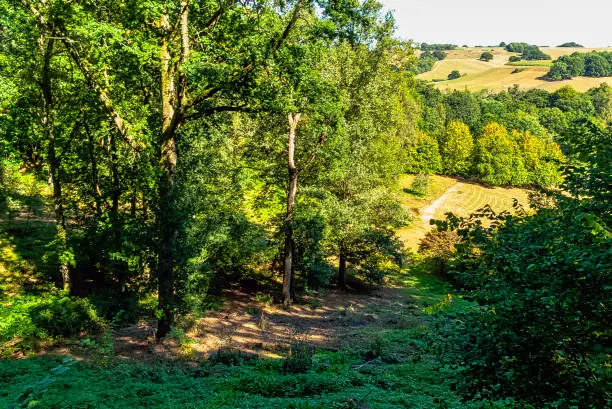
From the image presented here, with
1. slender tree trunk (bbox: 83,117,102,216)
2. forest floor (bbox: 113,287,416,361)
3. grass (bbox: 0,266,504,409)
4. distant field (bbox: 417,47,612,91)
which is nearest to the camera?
grass (bbox: 0,266,504,409)

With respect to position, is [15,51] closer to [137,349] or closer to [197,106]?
[197,106]

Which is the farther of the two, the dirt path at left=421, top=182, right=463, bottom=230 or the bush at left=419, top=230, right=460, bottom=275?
the dirt path at left=421, top=182, right=463, bottom=230

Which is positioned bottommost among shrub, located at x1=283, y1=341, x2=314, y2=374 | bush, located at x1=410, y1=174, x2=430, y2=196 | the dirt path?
shrub, located at x1=283, y1=341, x2=314, y2=374

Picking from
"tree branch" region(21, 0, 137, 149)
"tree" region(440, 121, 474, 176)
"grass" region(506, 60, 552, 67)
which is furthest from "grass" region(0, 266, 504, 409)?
"grass" region(506, 60, 552, 67)

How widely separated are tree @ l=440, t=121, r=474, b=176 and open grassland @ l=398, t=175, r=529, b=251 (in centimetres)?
243

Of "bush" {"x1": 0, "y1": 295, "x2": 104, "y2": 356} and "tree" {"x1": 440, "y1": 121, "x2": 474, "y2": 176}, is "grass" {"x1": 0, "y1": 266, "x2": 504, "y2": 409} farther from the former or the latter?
"tree" {"x1": 440, "y1": 121, "x2": 474, "y2": 176}

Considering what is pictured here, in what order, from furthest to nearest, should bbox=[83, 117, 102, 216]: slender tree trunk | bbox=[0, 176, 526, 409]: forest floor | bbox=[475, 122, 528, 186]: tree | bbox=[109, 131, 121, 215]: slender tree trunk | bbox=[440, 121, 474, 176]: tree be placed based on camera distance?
1. bbox=[440, 121, 474, 176]: tree
2. bbox=[475, 122, 528, 186]: tree
3. bbox=[83, 117, 102, 216]: slender tree trunk
4. bbox=[109, 131, 121, 215]: slender tree trunk
5. bbox=[0, 176, 526, 409]: forest floor

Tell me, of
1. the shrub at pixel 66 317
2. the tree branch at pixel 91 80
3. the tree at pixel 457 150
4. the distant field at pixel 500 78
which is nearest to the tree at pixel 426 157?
the tree at pixel 457 150

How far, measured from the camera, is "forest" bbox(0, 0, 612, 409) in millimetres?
5438

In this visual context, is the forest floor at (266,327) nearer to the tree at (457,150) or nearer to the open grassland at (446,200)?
the open grassland at (446,200)

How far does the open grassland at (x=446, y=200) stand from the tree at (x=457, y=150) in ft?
7.96

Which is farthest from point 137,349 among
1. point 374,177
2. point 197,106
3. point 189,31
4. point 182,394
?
point 374,177

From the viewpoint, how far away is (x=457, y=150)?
256 ft

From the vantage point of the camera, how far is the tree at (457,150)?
7769 centimetres
